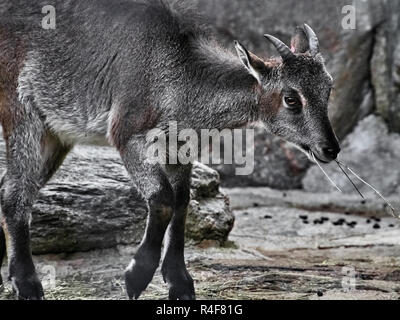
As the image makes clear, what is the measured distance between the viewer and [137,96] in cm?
625

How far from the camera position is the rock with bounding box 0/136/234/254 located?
767 cm

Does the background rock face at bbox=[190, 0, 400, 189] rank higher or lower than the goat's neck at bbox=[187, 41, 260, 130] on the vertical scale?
higher

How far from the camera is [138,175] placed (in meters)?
6.09

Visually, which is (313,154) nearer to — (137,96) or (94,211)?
(137,96)

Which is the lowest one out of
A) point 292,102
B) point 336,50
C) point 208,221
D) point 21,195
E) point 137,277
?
point 137,277

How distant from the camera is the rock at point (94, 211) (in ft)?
25.2

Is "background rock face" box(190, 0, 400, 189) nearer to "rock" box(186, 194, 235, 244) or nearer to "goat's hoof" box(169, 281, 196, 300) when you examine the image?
"rock" box(186, 194, 235, 244)

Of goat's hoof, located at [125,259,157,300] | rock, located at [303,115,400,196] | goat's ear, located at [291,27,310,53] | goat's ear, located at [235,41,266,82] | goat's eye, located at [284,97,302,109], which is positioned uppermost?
goat's ear, located at [291,27,310,53]

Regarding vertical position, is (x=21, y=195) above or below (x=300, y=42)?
below

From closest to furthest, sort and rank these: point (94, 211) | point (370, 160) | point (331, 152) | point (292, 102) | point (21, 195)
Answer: point (331, 152)
point (292, 102)
point (21, 195)
point (94, 211)
point (370, 160)

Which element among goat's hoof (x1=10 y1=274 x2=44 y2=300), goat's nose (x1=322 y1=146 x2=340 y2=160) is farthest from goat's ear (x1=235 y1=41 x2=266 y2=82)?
goat's hoof (x1=10 y1=274 x2=44 y2=300)

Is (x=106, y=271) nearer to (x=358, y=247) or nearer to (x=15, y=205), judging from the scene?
(x=15, y=205)

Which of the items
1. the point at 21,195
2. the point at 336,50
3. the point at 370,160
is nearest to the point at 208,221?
the point at 21,195

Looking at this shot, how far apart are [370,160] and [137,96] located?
6980 mm
